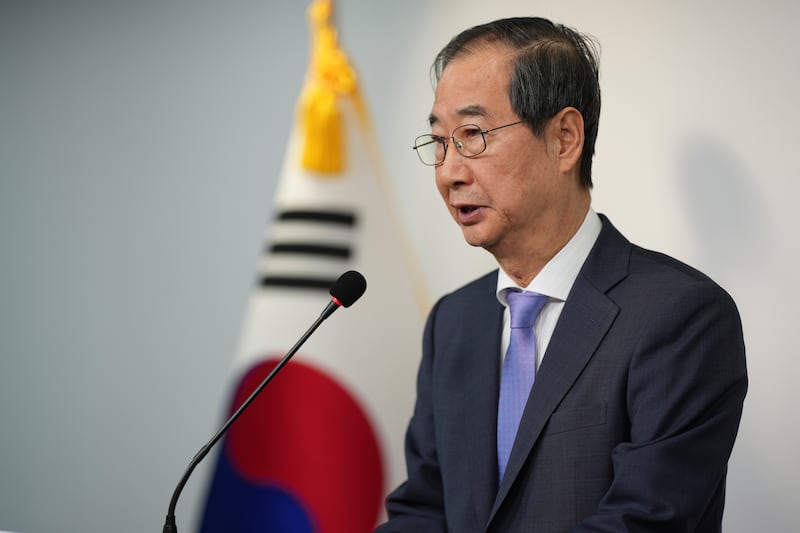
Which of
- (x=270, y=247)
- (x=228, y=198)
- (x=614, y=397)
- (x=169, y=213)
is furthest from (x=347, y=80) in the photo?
(x=614, y=397)

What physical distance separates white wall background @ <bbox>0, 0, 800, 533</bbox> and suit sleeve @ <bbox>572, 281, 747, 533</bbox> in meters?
0.93

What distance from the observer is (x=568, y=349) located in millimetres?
1444

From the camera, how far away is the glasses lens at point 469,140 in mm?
1497

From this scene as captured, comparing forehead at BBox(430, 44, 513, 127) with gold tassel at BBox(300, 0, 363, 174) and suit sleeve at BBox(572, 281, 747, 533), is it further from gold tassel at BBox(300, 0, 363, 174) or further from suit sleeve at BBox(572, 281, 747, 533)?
gold tassel at BBox(300, 0, 363, 174)

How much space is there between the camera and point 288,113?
2816 mm

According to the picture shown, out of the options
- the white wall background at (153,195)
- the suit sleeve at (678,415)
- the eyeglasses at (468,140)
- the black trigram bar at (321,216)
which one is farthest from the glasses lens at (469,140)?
the white wall background at (153,195)

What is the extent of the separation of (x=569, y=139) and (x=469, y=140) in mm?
191

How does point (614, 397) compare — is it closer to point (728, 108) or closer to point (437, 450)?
point (437, 450)

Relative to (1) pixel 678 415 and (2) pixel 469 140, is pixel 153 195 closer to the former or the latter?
(2) pixel 469 140

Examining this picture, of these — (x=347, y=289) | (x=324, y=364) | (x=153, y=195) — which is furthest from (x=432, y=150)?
(x=153, y=195)

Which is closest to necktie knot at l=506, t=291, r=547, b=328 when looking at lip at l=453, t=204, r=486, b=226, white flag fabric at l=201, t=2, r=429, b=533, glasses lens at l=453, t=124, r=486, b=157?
lip at l=453, t=204, r=486, b=226

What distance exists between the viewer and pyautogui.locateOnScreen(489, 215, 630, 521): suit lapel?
142cm

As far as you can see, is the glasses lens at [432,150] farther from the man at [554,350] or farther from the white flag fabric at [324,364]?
the white flag fabric at [324,364]

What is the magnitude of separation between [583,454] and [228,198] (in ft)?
5.95
